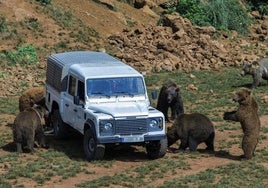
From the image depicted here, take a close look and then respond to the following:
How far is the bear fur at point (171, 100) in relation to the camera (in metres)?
22.1

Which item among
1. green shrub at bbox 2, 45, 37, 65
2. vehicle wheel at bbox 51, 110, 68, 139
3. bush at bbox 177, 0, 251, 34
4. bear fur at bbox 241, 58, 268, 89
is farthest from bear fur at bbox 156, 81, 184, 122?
bush at bbox 177, 0, 251, 34

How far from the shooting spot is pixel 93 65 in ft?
63.8

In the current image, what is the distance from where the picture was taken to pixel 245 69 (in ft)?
→ 93.9

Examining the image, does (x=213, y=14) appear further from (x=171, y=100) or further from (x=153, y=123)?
(x=153, y=123)

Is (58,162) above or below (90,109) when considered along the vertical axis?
below

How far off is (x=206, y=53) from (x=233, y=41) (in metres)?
3.80

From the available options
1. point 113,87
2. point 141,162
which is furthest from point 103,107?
point 141,162

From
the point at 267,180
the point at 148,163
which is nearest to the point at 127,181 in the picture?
the point at 148,163

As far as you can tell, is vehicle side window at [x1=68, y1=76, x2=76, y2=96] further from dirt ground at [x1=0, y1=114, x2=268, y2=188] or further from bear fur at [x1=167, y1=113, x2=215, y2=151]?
bear fur at [x1=167, y1=113, x2=215, y2=151]

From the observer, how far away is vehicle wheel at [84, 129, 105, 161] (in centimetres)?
1745

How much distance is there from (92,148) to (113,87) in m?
1.57

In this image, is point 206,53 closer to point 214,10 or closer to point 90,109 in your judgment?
point 214,10

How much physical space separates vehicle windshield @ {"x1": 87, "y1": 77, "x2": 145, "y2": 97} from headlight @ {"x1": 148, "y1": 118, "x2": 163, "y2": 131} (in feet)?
3.44

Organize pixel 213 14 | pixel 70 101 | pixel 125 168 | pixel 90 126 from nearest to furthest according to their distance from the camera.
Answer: pixel 125 168 → pixel 90 126 → pixel 70 101 → pixel 213 14
